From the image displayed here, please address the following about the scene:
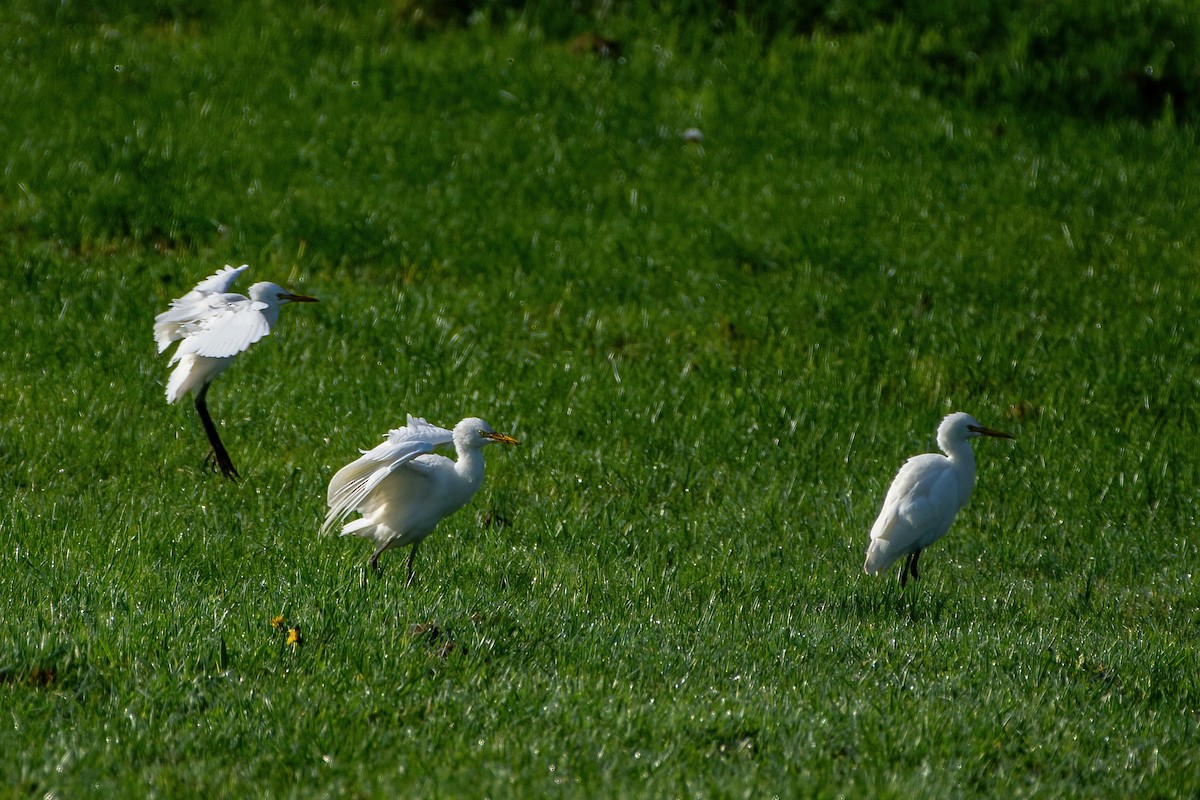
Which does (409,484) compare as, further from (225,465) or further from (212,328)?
(225,465)

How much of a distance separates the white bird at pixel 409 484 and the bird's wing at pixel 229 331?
0.78 metres

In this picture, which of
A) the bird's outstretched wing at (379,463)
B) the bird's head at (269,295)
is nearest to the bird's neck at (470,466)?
the bird's outstretched wing at (379,463)

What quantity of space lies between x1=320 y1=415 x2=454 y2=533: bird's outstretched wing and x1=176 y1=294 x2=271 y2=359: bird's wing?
0.76m

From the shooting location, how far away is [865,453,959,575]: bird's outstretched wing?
6.63 metres

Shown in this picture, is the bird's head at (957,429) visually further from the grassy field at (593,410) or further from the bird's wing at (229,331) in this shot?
the bird's wing at (229,331)

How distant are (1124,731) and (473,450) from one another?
10.2 ft

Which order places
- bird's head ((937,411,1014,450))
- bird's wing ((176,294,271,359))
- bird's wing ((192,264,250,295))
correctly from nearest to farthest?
bird's wing ((176,294,271,359))
bird's head ((937,411,1014,450))
bird's wing ((192,264,250,295))

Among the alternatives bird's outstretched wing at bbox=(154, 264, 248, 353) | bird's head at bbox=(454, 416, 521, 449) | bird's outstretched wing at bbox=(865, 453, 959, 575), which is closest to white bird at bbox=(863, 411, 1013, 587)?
bird's outstretched wing at bbox=(865, 453, 959, 575)

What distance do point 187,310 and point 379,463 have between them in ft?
6.12

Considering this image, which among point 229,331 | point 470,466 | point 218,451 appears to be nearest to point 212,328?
point 229,331

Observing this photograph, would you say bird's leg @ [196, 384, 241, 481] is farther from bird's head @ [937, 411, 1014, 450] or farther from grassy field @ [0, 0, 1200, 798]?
bird's head @ [937, 411, 1014, 450]

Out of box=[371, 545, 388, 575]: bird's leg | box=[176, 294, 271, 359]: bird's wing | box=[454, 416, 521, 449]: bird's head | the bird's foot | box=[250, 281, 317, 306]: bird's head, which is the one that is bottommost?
the bird's foot

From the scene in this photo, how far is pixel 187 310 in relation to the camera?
714 centimetres

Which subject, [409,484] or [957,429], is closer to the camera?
[409,484]
